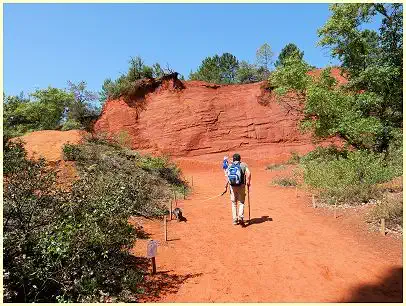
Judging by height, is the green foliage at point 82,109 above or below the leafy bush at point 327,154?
above

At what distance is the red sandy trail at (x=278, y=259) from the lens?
5.22 m

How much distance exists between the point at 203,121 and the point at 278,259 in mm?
25312

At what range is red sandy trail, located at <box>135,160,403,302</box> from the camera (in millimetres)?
5223

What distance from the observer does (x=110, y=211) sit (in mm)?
6012

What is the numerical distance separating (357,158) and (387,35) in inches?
292

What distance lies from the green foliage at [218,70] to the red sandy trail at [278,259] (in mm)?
30554

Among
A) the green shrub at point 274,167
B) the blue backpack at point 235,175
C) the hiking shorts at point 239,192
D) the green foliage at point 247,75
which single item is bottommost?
the hiking shorts at point 239,192

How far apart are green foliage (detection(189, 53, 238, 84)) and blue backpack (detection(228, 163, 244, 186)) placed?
31260 mm

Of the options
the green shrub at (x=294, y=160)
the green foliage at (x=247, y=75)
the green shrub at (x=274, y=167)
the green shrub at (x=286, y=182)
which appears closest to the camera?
the green shrub at (x=286, y=182)

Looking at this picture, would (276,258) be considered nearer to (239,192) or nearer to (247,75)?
(239,192)

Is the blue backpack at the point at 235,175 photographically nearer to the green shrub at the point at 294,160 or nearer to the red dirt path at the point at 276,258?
the red dirt path at the point at 276,258

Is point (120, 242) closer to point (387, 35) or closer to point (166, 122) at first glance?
point (387, 35)

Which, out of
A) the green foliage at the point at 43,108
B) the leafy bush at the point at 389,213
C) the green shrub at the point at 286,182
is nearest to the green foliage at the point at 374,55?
the green shrub at the point at 286,182

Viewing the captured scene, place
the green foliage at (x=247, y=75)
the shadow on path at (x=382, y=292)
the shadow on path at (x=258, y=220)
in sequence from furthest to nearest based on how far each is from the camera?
the green foliage at (x=247, y=75) < the shadow on path at (x=258, y=220) < the shadow on path at (x=382, y=292)
